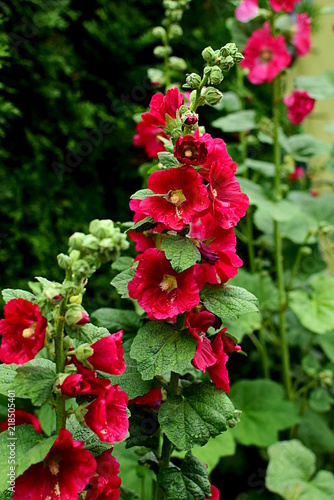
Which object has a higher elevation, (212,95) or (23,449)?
(212,95)

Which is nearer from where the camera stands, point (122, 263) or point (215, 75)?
point (215, 75)

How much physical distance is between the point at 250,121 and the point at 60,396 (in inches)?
43.8

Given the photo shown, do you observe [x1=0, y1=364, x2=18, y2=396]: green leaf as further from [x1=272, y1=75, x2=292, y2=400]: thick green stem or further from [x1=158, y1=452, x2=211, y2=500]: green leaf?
[x1=272, y1=75, x2=292, y2=400]: thick green stem

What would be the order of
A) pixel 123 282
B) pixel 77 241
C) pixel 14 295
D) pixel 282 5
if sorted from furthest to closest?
pixel 282 5 < pixel 123 282 < pixel 14 295 < pixel 77 241

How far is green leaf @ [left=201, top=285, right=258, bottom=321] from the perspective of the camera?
2.47 feet

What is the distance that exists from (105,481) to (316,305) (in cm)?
101

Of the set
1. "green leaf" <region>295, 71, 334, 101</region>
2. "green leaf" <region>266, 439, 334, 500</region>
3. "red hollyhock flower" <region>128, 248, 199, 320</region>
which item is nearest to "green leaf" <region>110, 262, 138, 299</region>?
"red hollyhock flower" <region>128, 248, 199, 320</region>

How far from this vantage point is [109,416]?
2.15ft

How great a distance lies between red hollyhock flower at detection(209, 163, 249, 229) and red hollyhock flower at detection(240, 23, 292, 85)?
79 cm

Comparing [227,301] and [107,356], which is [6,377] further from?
[227,301]

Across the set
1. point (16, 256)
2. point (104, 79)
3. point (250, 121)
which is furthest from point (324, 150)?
point (16, 256)

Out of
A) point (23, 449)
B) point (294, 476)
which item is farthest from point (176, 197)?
point (294, 476)

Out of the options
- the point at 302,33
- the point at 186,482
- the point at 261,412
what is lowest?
the point at 261,412

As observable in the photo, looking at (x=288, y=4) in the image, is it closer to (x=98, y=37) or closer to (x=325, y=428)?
(x=98, y=37)
